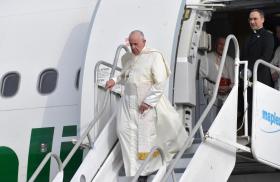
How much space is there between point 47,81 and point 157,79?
2766 mm

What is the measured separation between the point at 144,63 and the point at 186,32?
1037mm

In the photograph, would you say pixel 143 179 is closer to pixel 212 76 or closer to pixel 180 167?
pixel 180 167

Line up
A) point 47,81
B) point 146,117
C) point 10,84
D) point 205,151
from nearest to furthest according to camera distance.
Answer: point 205,151
point 146,117
point 47,81
point 10,84

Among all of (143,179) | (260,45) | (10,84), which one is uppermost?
(260,45)

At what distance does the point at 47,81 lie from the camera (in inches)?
380

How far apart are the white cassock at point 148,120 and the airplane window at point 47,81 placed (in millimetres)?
2328

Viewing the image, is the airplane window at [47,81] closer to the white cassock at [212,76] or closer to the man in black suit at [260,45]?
the white cassock at [212,76]

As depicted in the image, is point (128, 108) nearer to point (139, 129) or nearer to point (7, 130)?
point (139, 129)

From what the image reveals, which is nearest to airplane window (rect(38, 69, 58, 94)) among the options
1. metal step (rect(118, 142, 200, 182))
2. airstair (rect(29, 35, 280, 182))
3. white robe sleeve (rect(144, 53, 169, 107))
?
airstair (rect(29, 35, 280, 182))

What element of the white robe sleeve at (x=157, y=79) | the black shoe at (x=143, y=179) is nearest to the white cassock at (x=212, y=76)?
the white robe sleeve at (x=157, y=79)

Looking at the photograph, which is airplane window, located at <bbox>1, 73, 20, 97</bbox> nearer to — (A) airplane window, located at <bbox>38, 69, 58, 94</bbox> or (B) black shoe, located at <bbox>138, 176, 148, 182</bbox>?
(A) airplane window, located at <bbox>38, 69, 58, 94</bbox>

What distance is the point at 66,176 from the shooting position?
8.84 metres

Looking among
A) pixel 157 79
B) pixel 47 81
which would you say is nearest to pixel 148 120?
pixel 157 79

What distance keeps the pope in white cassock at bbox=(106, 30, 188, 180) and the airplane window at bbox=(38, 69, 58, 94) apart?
2330mm
